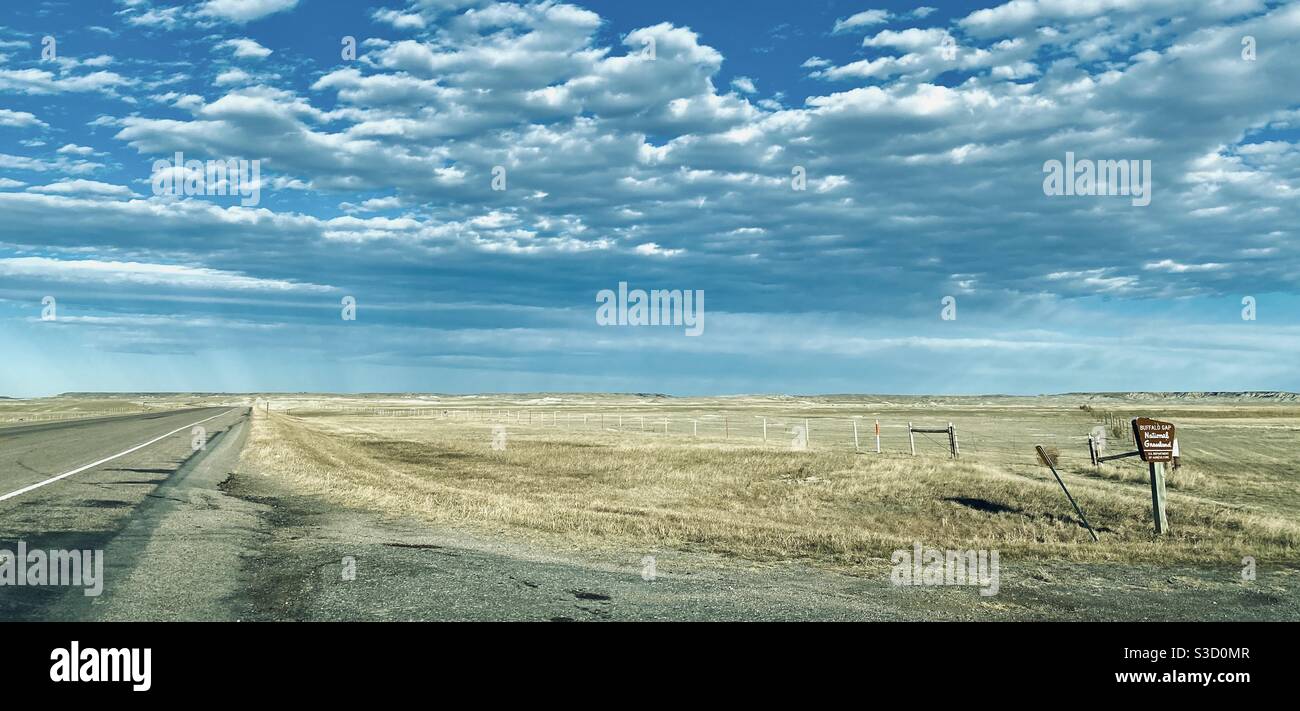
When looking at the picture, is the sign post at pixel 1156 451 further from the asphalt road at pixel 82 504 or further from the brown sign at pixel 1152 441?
the asphalt road at pixel 82 504

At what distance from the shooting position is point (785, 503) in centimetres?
2155

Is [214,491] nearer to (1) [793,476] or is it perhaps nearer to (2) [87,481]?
(2) [87,481]

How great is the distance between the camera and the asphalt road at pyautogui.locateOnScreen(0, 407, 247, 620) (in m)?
8.29
